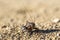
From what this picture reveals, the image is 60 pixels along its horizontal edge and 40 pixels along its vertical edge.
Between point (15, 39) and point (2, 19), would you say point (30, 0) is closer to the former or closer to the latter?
point (2, 19)

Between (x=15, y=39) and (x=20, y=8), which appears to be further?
(x=20, y=8)

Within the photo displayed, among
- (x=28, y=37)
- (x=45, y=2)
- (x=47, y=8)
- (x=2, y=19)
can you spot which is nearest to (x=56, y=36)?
(x=28, y=37)

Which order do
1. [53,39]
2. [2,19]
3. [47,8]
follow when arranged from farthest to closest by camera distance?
[47,8] → [2,19] → [53,39]

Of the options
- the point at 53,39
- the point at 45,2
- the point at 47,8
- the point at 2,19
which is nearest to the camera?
the point at 53,39

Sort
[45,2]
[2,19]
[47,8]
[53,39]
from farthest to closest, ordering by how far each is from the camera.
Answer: [45,2], [47,8], [2,19], [53,39]

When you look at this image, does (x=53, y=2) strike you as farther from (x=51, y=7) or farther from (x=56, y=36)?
(x=56, y=36)

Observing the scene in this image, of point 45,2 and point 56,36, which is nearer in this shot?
point 56,36

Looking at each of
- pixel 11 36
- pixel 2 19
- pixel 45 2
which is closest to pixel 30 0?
pixel 45 2

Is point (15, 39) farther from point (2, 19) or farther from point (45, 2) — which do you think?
point (45, 2)
